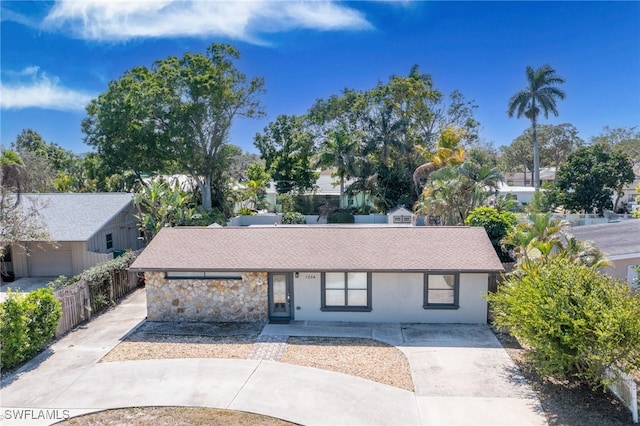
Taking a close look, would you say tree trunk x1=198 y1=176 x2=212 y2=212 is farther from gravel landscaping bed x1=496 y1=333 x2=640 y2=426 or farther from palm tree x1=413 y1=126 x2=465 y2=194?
gravel landscaping bed x1=496 y1=333 x2=640 y2=426

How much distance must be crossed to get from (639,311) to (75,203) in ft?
77.7

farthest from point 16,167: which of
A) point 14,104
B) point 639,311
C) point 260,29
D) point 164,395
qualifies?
point 639,311

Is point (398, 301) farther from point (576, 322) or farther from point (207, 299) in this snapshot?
point (207, 299)

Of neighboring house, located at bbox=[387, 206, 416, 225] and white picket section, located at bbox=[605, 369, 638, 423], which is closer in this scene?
white picket section, located at bbox=[605, 369, 638, 423]

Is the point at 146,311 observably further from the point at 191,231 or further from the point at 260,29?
the point at 260,29

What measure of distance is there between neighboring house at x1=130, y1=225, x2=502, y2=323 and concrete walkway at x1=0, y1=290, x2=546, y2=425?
154 centimetres

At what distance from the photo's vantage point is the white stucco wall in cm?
1298

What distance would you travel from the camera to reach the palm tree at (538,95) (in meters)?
39.9

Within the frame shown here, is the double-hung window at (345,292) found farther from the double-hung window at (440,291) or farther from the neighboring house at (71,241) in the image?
the neighboring house at (71,241)

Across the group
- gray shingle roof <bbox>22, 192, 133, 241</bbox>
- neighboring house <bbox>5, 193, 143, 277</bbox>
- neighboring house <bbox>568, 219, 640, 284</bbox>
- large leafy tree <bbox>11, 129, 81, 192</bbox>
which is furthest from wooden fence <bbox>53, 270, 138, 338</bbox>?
large leafy tree <bbox>11, 129, 81, 192</bbox>

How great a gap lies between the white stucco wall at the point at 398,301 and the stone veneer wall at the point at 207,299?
1227mm

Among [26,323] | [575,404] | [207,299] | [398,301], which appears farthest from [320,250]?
[26,323]

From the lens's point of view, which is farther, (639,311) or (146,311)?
(146,311)

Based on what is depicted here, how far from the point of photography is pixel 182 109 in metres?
30.7
